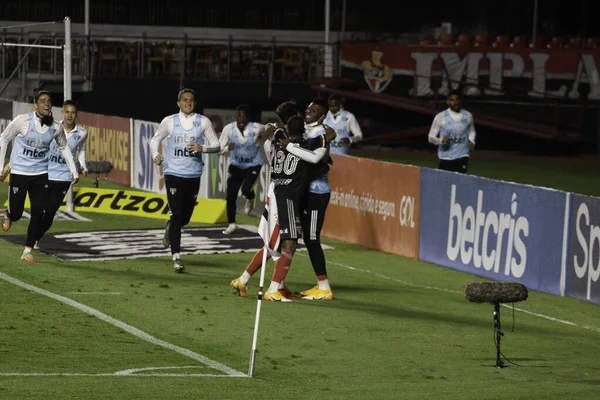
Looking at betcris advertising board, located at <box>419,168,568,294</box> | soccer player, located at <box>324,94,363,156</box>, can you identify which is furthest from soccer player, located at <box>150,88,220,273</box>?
soccer player, located at <box>324,94,363,156</box>

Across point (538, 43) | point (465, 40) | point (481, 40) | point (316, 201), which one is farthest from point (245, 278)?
point (481, 40)

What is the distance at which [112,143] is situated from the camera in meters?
32.0

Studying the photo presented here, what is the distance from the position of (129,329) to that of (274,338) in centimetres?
132

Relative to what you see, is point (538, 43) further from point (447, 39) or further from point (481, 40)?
point (447, 39)

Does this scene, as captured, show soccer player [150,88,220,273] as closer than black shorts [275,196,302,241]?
No

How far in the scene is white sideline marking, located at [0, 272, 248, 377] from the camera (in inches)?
455

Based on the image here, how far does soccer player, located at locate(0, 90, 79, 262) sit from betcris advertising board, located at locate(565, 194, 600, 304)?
19.2 ft

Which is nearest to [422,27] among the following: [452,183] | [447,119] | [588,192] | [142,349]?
[588,192]

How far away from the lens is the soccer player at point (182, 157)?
17031 mm

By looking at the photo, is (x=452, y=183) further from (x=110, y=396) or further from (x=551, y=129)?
(x=551, y=129)

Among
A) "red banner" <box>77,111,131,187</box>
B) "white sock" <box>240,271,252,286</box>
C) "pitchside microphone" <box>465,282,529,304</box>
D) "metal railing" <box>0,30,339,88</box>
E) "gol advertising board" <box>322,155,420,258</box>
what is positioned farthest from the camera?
"metal railing" <box>0,30,339,88</box>

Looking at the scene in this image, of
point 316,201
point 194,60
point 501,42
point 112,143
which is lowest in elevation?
point 112,143

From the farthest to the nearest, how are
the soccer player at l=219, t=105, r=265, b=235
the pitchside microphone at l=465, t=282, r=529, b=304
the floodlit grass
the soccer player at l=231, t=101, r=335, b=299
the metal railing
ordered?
the metal railing, the soccer player at l=219, t=105, r=265, b=235, the soccer player at l=231, t=101, r=335, b=299, the pitchside microphone at l=465, t=282, r=529, b=304, the floodlit grass

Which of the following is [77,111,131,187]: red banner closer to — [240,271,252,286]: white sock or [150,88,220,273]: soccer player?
[150,88,220,273]: soccer player
